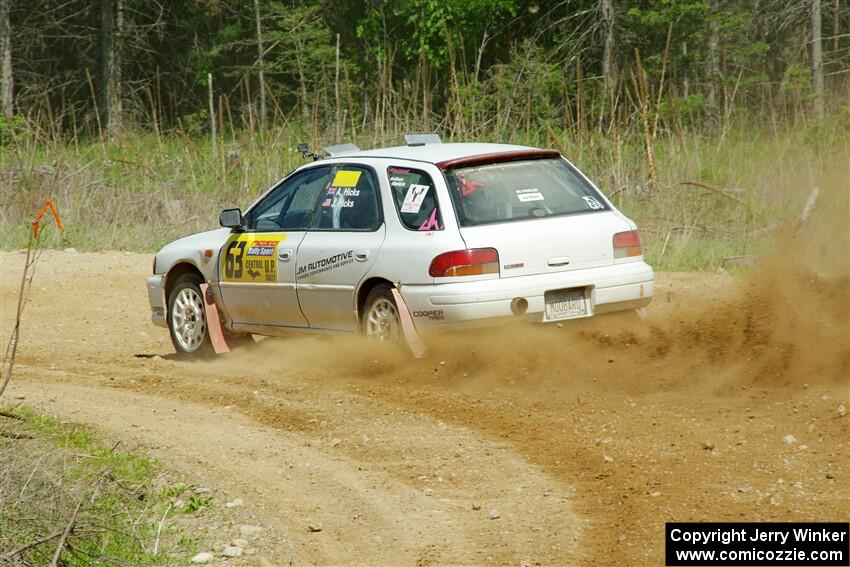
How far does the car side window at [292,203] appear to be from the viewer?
398 inches

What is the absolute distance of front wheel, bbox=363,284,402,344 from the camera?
9.13 metres

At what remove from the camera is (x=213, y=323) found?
1080cm

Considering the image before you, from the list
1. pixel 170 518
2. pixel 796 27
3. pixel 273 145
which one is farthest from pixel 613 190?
pixel 796 27

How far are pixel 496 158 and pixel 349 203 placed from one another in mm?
1179

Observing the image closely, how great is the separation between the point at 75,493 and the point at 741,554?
116 inches

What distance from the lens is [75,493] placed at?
6039mm

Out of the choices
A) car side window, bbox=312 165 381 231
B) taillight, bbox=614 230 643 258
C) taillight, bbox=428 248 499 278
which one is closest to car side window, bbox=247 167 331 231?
car side window, bbox=312 165 381 231

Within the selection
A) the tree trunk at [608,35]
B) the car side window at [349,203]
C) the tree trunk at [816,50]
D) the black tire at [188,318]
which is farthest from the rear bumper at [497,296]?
the tree trunk at [816,50]

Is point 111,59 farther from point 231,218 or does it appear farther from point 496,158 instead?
point 496,158

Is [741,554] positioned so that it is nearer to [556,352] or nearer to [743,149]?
[556,352]

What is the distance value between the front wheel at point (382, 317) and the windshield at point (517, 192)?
79cm

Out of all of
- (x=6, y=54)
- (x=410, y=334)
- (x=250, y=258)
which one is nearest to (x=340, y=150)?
(x=250, y=258)

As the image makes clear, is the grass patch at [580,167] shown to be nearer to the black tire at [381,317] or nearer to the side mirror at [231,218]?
the side mirror at [231,218]

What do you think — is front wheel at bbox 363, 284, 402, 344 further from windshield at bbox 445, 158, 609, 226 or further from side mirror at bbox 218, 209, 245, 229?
side mirror at bbox 218, 209, 245, 229
